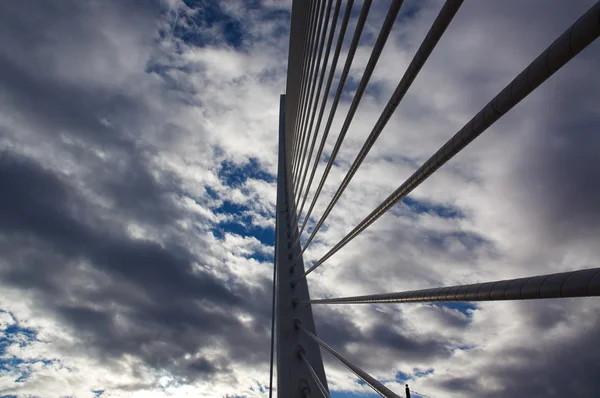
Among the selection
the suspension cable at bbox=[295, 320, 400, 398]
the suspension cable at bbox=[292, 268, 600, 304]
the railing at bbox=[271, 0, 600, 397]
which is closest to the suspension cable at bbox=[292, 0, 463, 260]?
the railing at bbox=[271, 0, 600, 397]

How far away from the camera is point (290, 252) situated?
6.98 metres

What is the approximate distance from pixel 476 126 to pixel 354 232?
1704 mm

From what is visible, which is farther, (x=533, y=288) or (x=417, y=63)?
(x=417, y=63)

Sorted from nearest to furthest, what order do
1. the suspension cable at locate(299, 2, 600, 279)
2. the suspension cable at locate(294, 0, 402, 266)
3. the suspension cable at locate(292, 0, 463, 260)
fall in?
the suspension cable at locate(299, 2, 600, 279)
the suspension cable at locate(292, 0, 463, 260)
the suspension cable at locate(294, 0, 402, 266)

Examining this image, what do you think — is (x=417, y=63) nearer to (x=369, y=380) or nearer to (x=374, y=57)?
(x=374, y=57)

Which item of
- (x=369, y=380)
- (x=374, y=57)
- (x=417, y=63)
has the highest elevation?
(x=374, y=57)

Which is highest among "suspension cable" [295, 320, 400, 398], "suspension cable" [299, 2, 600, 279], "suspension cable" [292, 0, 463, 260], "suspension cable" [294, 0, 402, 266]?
"suspension cable" [294, 0, 402, 266]

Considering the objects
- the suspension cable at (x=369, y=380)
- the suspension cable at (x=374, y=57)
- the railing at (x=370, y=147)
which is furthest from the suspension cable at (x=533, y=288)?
the suspension cable at (x=374, y=57)

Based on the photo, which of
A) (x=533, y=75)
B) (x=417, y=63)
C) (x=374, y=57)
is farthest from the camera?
(x=374, y=57)

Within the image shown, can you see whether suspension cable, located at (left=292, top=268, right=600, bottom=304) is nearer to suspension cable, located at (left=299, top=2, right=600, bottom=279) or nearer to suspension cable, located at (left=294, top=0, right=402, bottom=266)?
suspension cable, located at (left=299, top=2, right=600, bottom=279)

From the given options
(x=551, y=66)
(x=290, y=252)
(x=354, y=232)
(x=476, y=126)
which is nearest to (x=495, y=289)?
(x=476, y=126)

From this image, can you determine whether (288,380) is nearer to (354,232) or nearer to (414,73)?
(354,232)

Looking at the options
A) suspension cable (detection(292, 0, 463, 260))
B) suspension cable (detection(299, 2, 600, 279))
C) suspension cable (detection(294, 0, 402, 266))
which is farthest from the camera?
suspension cable (detection(294, 0, 402, 266))

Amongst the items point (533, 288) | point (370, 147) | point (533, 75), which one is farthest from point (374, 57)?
point (533, 288)
